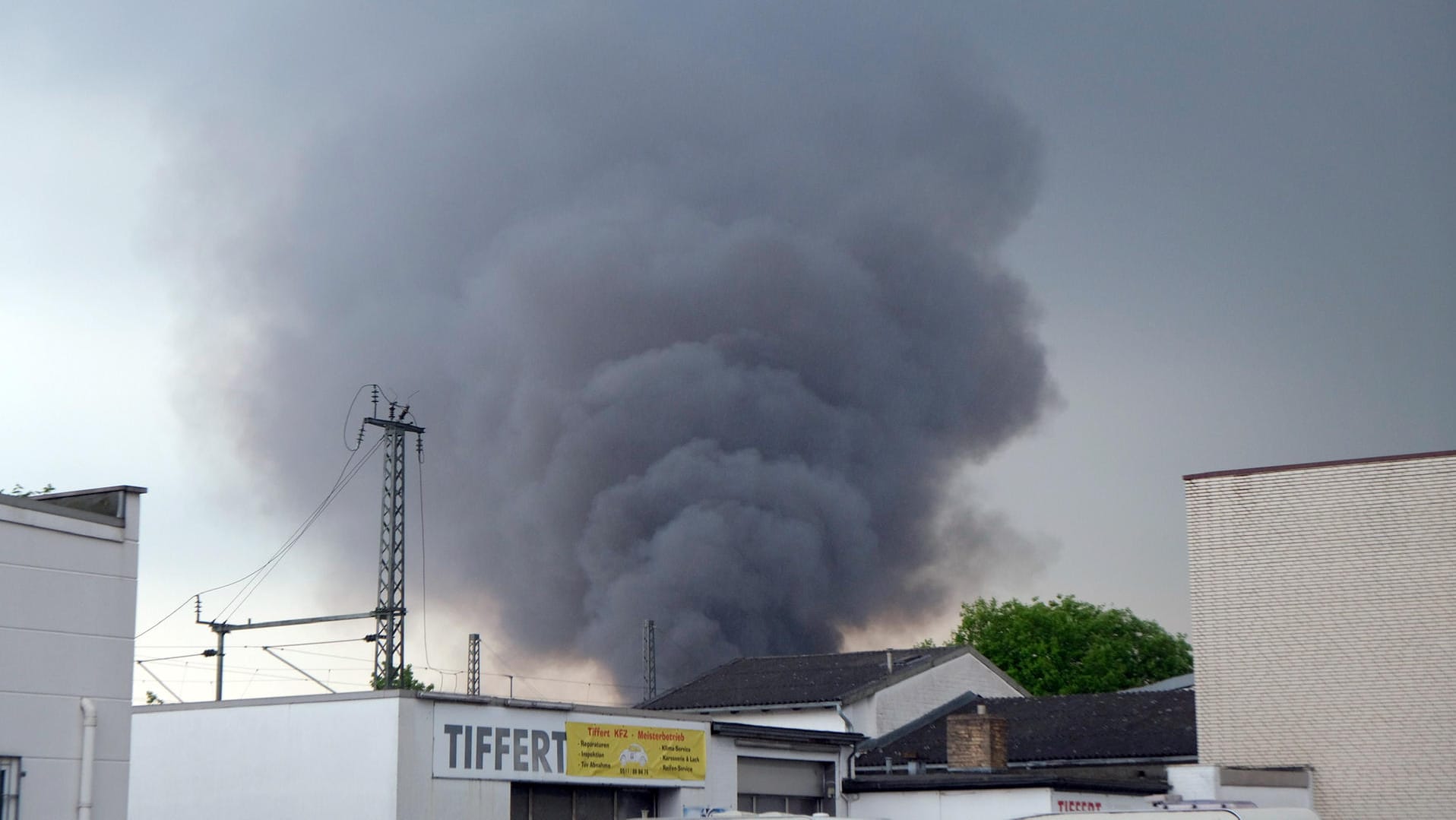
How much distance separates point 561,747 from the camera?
2191 cm

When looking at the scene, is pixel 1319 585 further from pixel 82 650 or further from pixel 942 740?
pixel 82 650

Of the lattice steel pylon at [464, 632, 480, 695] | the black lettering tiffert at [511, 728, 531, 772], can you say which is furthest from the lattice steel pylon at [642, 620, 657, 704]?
the black lettering tiffert at [511, 728, 531, 772]

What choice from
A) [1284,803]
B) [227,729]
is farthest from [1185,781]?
[227,729]

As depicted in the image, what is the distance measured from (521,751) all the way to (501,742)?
0.43 meters

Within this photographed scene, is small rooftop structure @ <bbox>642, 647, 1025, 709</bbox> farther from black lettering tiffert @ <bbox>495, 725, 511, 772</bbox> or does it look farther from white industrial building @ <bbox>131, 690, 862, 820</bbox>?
black lettering tiffert @ <bbox>495, 725, 511, 772</bbox>

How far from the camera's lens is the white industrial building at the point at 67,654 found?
11891 millimetres

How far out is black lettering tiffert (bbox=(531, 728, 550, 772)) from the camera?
845 inches

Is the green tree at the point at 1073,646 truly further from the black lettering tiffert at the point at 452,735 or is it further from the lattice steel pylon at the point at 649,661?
the black lettering tiffert at the point at 452,735

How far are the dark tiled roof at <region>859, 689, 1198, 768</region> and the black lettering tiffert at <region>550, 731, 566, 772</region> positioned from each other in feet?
36.4

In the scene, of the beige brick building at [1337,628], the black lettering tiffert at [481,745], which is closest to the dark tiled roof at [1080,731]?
the beige brick building at [1337,628]

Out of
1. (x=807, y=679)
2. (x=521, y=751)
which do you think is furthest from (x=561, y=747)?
(x=807, y=679)

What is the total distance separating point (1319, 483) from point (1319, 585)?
1.89m

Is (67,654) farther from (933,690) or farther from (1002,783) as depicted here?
(933,690)

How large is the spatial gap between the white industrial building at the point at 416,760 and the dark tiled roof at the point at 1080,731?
8.98 meters
